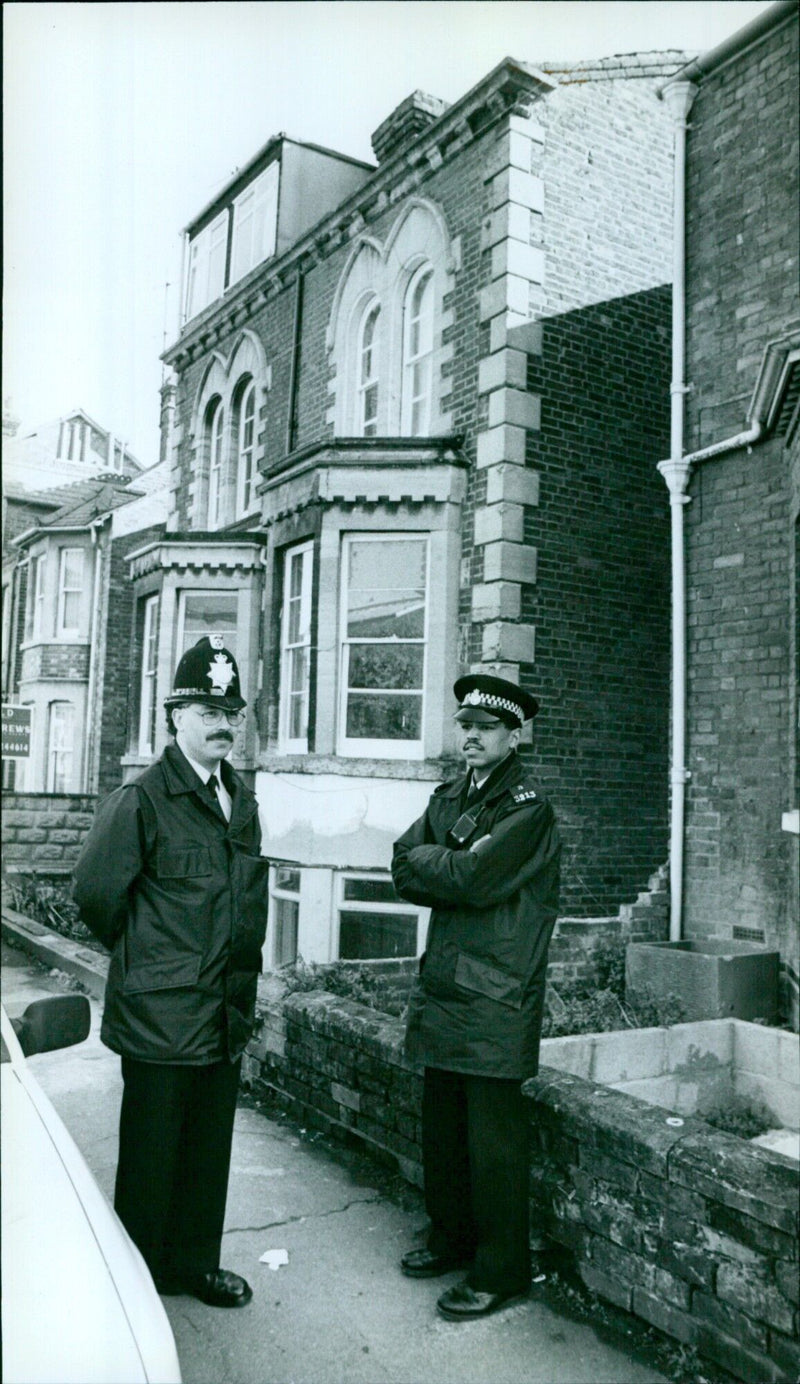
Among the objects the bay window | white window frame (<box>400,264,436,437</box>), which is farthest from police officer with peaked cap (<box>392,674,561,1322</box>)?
white window frame (<box>400,264,436,437</box>)

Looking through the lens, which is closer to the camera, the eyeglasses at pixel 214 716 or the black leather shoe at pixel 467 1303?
the black leather shoe at pixel 467 1303

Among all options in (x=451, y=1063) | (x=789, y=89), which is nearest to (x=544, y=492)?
(x=789, y=89)

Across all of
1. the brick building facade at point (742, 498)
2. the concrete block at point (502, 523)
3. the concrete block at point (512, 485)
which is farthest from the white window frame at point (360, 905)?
the concrete block at point (512, 485)

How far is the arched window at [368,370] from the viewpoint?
413 inches

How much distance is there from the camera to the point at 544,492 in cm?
879

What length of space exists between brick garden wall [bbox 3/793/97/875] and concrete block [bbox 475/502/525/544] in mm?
3873

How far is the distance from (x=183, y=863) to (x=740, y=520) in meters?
5.93

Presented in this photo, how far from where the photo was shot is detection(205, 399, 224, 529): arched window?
12.6 metres

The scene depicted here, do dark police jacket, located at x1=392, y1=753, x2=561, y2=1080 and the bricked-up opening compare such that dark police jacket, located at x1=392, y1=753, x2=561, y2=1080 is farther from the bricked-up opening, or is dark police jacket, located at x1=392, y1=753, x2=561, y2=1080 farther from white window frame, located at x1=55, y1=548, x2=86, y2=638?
the bricked-up opening

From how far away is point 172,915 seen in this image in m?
3.32

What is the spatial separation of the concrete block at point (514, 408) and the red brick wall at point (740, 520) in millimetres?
1225

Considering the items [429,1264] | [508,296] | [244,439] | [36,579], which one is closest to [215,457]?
[244,439]

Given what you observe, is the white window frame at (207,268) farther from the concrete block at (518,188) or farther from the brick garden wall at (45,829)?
the brick garden wall at (45,829)

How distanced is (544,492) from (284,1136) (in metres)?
5.58
